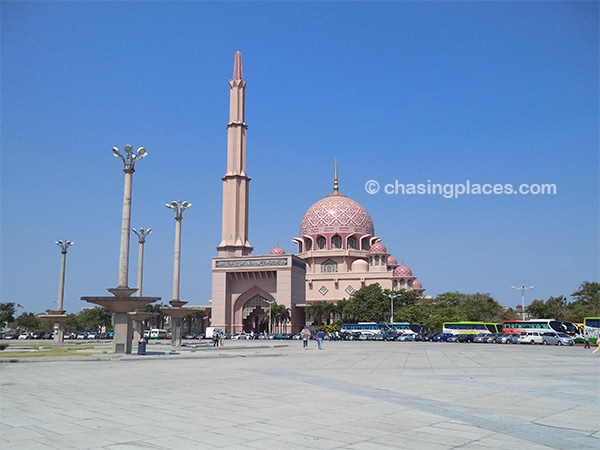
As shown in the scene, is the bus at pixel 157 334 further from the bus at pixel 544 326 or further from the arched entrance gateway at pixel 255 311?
the bus at pixel 544 326

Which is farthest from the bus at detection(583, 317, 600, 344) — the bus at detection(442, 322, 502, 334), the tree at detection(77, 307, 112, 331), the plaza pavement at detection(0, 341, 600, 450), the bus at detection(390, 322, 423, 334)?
the tree at detection(77, 307, 112, 331)

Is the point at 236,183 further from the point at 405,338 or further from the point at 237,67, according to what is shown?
the point at 405,338

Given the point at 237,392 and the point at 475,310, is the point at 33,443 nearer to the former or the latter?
the point at 237,392

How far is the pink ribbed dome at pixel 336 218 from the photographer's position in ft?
255

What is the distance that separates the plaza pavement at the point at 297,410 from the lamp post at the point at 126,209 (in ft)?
31.4

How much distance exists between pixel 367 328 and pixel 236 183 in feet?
67.2

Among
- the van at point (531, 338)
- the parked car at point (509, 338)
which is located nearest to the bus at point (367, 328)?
the parked car at point (509, 338)

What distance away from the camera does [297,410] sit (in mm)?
8859

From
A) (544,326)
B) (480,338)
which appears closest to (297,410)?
(480,338)

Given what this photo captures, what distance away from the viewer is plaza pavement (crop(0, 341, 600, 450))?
671 cm

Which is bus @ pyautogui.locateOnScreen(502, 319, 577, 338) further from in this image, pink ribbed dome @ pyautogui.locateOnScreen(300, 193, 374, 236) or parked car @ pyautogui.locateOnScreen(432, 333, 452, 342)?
pink ribbed dome @ pyautogui.locateOnScreen(300, 193, 374, 236)

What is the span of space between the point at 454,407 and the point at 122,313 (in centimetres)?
1684

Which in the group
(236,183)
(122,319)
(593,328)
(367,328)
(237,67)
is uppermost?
(237,67)

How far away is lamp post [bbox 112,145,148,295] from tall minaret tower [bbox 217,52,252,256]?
35395 millimetres
